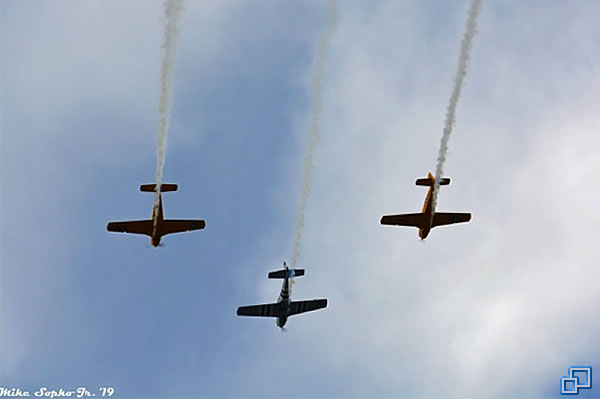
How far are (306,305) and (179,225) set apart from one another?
7.45 metres

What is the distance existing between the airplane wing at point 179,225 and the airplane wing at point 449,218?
32.8ft

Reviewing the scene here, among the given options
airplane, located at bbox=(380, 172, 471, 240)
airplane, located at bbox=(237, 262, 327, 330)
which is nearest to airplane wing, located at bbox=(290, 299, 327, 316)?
airplane, located at bbox=(237, 262, 327, 330)

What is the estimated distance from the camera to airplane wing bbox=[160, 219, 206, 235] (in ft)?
110

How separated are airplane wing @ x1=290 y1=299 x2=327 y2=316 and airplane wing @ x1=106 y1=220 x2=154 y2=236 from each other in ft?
24.8

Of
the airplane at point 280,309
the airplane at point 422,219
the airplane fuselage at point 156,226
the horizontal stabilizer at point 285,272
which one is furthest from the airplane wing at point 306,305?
the airplane fuselage at point 156,226

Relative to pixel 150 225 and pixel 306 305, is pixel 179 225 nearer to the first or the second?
pixel 150 225

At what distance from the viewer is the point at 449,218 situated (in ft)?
113

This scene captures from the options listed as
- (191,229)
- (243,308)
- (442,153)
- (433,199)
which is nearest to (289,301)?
(243,308)

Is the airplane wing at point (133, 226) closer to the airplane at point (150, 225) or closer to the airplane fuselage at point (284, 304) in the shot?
the airplane at point (150, 225)

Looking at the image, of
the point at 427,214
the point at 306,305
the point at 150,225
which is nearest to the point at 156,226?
the point at 150,225

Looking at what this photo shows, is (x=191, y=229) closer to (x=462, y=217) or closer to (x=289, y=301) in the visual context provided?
(x=289, y=301)

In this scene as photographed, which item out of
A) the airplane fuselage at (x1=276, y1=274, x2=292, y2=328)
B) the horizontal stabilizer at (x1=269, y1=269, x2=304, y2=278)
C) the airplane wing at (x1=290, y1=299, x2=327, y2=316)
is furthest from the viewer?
the airplane wing at (x1=290, y1=299, x2=327, y2=316)

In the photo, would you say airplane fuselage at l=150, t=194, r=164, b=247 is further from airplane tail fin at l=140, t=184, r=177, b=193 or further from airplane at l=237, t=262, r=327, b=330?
airplane at l=237, t=262, r=327, b=330

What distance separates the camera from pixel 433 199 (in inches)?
1305
